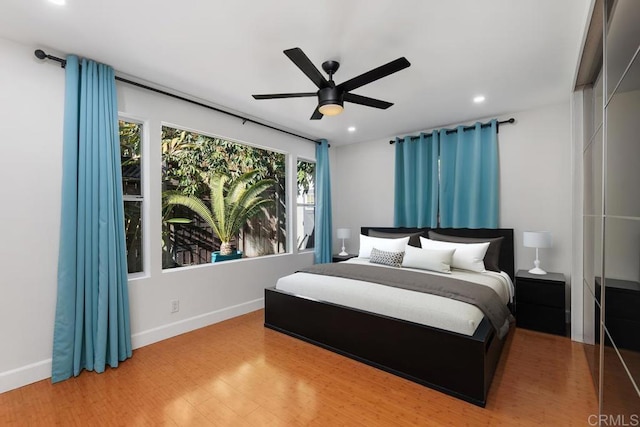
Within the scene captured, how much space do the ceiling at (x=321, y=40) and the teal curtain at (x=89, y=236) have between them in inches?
13.2

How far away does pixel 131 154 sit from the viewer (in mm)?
3004

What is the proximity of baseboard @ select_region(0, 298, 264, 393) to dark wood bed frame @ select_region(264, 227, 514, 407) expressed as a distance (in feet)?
2.19

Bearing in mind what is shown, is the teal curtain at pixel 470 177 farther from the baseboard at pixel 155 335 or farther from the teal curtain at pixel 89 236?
the teal curtain at pixel 89 236

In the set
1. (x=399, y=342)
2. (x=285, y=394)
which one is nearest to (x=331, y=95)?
(x=399, y=342)

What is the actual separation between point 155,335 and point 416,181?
3.91 m

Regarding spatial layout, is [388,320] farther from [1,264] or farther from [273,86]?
[1,264]

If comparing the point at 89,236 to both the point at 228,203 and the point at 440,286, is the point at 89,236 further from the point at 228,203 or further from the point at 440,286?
the point at 440,286

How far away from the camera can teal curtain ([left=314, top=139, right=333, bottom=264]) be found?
4.89m

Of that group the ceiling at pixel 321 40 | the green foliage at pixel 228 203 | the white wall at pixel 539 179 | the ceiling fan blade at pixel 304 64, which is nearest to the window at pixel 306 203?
the green foliage at pixel 228 203

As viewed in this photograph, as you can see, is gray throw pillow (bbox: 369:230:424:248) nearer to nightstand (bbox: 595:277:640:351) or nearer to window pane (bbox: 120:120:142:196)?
nightstand (bbox: 595:277:640:351)

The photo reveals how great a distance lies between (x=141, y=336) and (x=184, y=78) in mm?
2532

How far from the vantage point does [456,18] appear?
197cm

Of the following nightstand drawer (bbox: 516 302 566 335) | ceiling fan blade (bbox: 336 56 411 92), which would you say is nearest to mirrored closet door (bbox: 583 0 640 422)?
ceiling fan blade (bbox: 336 56 411 92)

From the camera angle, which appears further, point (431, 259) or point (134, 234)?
point (431, 259)
